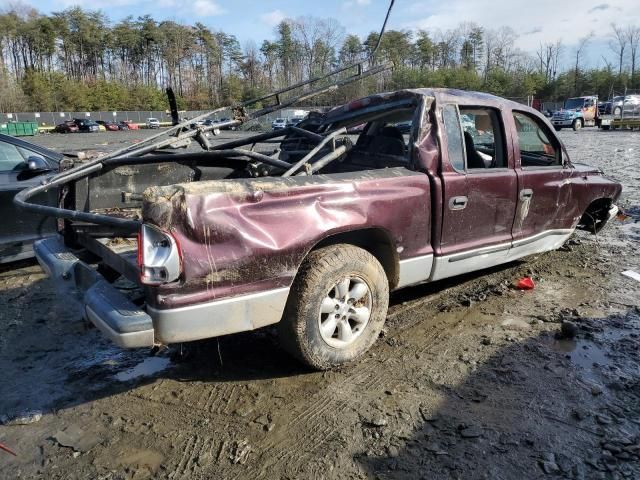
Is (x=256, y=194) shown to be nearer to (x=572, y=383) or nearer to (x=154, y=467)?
(x=154, y=467)

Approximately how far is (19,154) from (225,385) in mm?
4081

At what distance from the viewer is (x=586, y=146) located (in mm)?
21734

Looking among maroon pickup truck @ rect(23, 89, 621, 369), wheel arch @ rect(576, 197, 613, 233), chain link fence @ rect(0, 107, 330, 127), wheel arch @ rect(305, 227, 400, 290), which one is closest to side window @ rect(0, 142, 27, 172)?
maroon pickup truck @ rect(23, 89, 621, 369)

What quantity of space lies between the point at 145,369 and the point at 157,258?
4.20ft

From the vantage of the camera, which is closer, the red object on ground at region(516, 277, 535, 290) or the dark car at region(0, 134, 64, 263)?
the red object on ground at region(516, 277, 535, 290)

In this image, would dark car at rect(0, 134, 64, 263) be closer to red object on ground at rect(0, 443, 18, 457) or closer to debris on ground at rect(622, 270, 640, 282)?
red object on ground at rect(0, 443, 18, 457)

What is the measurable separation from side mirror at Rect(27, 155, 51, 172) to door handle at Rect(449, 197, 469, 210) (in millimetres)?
4438

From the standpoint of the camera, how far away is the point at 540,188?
15.0 feet

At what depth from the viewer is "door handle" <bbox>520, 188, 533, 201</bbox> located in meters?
4.38

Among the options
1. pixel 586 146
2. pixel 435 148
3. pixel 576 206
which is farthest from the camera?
pixel 586 146

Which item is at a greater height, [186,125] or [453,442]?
[186,125]

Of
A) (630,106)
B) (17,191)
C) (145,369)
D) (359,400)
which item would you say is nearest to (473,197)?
(359,400)

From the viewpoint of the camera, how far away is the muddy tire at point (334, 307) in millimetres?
3076

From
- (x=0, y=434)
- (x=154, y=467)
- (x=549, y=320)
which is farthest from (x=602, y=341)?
(x=0, y=434)
